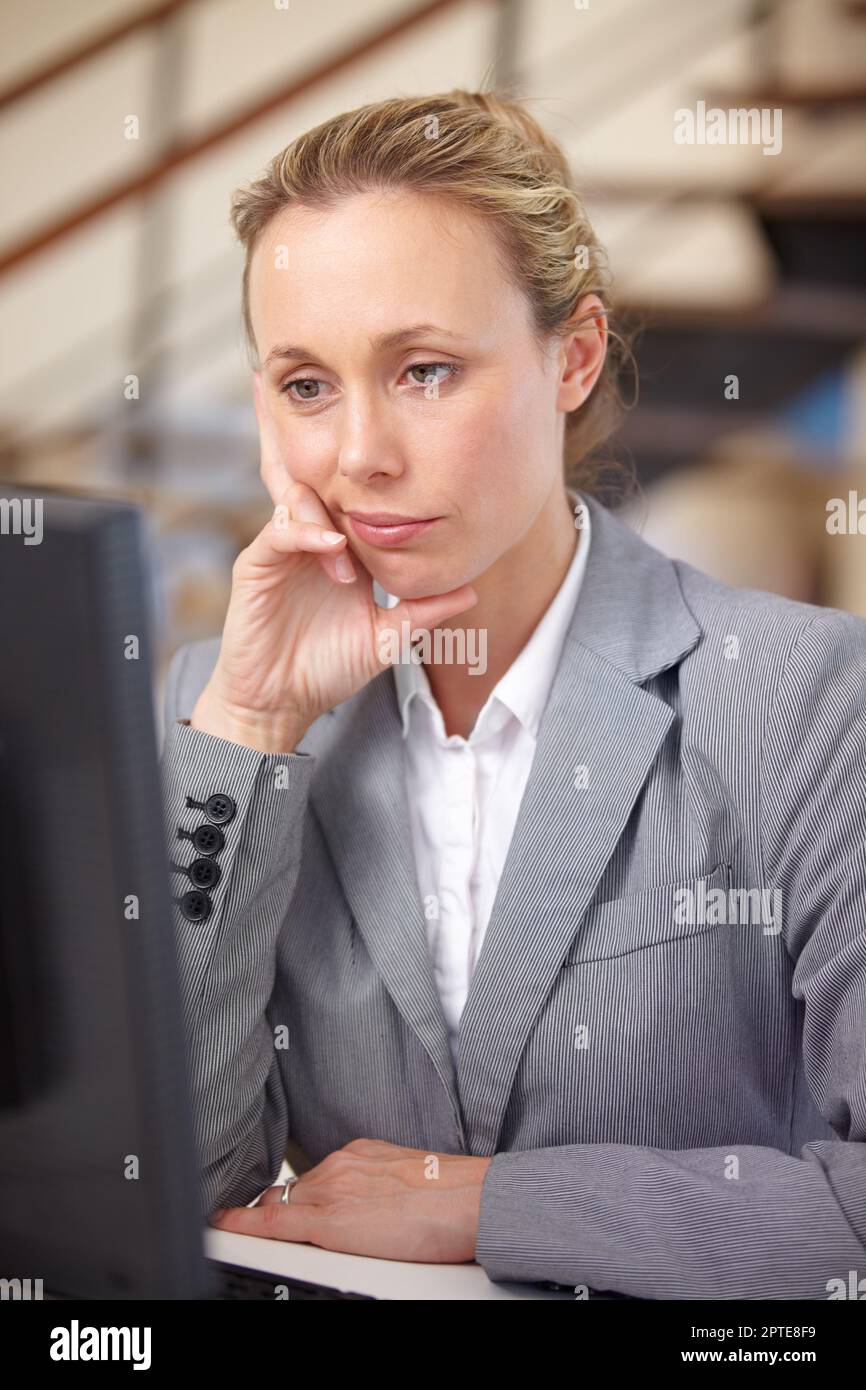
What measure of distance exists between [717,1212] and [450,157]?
3.04 ft

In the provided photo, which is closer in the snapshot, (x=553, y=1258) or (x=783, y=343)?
(x=553, y=1258)

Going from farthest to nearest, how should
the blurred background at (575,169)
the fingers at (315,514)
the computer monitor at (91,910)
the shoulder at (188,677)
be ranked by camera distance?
the blurred background at (575,169), the shoulder at (188,677), the fingers at (315,514), the computer monitor at (91,910)

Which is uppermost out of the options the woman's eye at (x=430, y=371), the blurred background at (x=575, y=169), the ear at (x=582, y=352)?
the blurred background at (x=575, y=169)

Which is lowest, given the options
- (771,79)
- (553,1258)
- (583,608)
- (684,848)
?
(553,1258)

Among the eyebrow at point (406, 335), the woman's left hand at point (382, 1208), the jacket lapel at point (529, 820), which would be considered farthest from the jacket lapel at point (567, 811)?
the eyebrow at point (406, 335)

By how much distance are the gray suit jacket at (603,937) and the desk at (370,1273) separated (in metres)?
0.16

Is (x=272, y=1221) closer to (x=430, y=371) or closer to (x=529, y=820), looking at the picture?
(x=529, y=820)

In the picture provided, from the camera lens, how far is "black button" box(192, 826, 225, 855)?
122cm

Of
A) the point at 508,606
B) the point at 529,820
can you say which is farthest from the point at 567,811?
the point at 508,606

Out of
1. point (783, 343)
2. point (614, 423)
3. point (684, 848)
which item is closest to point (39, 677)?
point (684, 848)

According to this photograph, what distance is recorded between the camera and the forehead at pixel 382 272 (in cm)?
119

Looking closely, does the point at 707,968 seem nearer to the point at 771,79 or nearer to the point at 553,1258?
the point at 553,1258

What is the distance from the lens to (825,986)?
46.2 inches

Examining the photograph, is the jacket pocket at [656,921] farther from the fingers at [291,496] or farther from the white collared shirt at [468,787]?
the fingers at [291,496]
